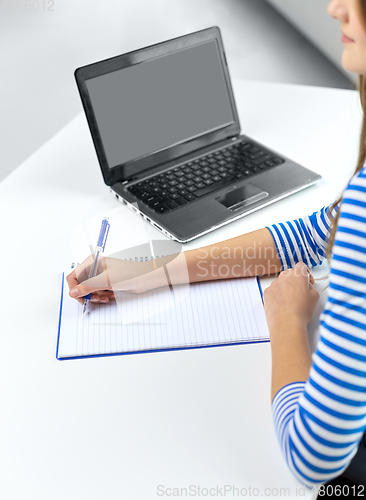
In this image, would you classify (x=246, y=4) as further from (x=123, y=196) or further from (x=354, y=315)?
(x=354, y=315)

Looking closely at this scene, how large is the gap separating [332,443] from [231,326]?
25cm

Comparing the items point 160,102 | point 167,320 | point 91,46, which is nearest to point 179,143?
point 160,102

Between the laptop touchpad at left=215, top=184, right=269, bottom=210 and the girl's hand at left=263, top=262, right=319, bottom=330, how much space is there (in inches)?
8.2

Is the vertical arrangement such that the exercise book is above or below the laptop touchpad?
below

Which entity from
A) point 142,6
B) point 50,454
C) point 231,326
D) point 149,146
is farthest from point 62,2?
point 50,454

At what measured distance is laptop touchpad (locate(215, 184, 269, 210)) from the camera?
1015mm

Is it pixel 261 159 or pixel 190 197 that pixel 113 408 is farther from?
A: pixel 261 159

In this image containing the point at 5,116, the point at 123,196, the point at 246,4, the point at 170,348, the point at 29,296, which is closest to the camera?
the point at 170,348

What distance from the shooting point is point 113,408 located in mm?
671

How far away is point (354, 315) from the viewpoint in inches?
21.9

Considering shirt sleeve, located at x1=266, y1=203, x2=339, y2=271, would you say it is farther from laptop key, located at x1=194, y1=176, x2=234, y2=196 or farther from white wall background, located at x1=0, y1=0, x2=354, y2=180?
white wall background, located at x1=0, y1=0, x2=354, y2=180

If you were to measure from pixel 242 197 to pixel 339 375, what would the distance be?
534 mm

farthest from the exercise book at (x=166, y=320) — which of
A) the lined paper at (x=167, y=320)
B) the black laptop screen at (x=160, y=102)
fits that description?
the black laptop screen at (x=160, y=102)

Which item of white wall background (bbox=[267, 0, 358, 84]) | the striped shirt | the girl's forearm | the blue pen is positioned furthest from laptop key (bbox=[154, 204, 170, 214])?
white wall background (bbox=[267, 0, 358, 84])
